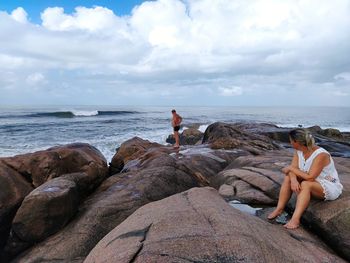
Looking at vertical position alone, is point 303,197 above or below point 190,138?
above

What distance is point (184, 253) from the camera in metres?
4.14

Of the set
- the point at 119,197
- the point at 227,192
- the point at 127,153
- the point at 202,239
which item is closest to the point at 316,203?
the point at 227,192

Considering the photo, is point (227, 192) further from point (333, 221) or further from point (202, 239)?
point (202, 239)

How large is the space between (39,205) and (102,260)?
2975mm

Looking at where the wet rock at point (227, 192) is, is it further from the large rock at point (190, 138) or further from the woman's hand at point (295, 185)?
the large rock at point (190, 138)

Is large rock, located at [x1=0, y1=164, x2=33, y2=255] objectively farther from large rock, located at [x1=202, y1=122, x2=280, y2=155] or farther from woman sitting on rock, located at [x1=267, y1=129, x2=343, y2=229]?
large rock, located at [x1=202, y1=122, x2=280, y2=155]

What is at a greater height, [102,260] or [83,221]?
[102,260]

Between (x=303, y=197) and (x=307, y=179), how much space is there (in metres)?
0.29

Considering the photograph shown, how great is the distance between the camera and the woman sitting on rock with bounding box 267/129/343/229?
5613 mm

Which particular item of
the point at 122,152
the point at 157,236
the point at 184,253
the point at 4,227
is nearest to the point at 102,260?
the point at 157,236

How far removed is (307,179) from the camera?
5.70 m

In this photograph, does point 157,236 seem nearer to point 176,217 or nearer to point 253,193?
point 176,217

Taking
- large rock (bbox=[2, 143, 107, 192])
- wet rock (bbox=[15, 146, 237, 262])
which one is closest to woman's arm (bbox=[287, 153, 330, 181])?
wet rock (bbox=[15, 146, 237, 262])

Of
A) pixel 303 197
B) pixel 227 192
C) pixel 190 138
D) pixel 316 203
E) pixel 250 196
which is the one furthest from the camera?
pixel 190 138
